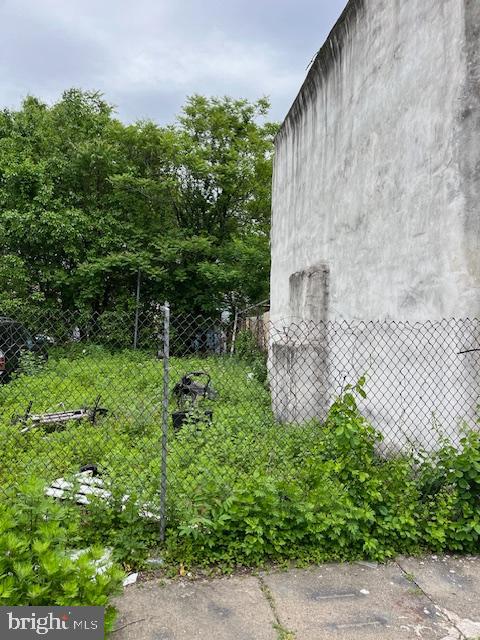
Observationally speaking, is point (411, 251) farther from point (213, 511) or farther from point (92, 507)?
point (92, 507)

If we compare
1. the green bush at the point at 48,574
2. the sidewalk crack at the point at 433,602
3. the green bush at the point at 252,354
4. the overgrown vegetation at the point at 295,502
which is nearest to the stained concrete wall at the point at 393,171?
the overgrown vegetation at the point at 295,502

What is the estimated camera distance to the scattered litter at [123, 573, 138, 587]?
8.70 feet

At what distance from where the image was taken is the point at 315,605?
2518 millimetres

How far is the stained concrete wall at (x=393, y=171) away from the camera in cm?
334

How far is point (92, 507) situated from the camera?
3.00m

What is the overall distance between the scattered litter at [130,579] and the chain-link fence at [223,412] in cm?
38

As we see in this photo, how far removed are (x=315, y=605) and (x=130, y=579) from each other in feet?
3.56

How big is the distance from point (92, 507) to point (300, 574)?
1411 mm

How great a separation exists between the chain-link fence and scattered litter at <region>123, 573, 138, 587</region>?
38 cm

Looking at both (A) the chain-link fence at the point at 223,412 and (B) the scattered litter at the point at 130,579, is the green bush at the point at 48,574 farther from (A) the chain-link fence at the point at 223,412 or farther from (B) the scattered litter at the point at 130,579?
(A) the chain-link fence at the point at 223,412

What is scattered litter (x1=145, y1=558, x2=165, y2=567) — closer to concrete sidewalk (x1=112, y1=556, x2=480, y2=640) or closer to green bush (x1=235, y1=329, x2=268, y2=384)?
concrete sidewalk (x1=112, y1=556, x2=480, y2=640)

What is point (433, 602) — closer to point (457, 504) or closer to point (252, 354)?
point (457, 504)

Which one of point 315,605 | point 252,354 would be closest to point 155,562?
point 315,605

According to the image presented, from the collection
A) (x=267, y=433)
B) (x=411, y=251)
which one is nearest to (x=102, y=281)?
(x=267, y=433)
